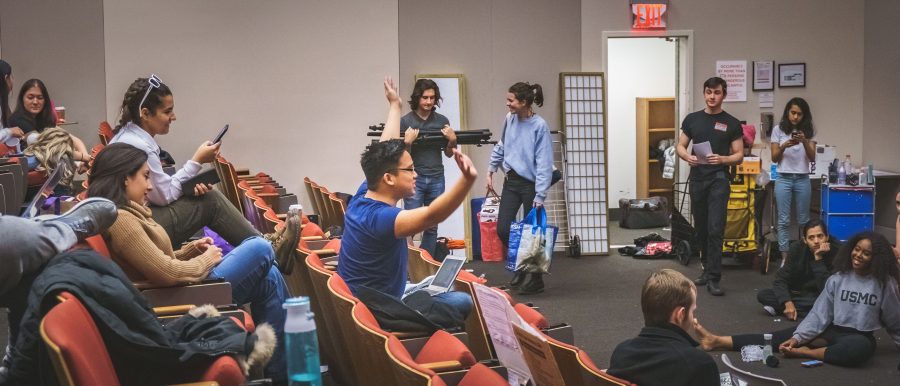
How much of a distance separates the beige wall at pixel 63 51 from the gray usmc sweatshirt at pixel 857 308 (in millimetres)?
6142

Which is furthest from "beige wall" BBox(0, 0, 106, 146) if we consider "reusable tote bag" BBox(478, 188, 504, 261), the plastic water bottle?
the plastic water bottle

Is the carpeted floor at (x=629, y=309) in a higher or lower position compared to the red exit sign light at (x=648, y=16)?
lower

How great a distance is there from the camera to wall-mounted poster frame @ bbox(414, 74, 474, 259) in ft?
29.5

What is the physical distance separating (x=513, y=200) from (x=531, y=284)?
0.62 meters

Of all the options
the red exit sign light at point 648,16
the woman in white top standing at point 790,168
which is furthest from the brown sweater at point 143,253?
the red exit sign light at point 648,16

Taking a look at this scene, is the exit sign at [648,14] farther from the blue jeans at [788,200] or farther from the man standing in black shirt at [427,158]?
the man standing in black shirt at [427,158]

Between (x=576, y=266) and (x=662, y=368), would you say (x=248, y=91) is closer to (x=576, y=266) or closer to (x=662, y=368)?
(x=576, y=266)

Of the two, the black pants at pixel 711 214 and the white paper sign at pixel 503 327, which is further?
the black pants at pixel 711 214

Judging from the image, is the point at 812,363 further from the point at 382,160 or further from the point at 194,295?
the point at 194,295

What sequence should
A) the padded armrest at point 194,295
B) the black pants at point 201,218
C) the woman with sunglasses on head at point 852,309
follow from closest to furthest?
the padded armrest at point 194,295 → the black pants at point 201,218 → the woman with sunglasses on head at point 852,309

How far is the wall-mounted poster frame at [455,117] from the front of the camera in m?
8.99

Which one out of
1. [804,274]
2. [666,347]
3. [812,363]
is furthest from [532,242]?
[666,347]

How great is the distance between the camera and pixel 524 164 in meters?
7.16

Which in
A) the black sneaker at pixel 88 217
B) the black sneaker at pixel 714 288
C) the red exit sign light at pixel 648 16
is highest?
the red exit sign light at pixel 648 16
